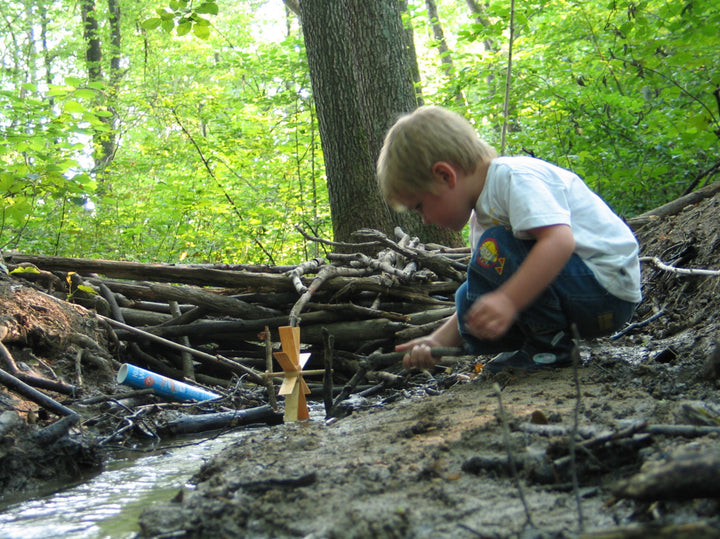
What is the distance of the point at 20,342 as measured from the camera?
11.1 ft

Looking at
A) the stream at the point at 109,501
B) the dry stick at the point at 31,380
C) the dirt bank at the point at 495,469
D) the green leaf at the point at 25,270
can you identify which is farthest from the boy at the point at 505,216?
the green leaf at the point at 25,270

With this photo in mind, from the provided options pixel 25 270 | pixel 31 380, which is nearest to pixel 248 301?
pixel 25 270

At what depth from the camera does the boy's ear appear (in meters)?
2.47

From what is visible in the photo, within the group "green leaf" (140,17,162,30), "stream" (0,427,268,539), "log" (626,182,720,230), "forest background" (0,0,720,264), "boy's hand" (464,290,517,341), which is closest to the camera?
"stream" (0,427,268,539)

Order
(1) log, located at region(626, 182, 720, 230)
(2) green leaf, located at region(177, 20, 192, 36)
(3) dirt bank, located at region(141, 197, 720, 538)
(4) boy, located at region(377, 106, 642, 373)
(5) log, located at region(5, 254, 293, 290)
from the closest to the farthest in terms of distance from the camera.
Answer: (3) dirt bank, located at region(141, 197, 720, 538)
(4) boy, located at region(377, 106, 642, 373)
(5) log, located at region(5, 254, 293, 290)
(1) log, located at region(626, 182, 720, 230)
(2) green leaf, located at region(177, 20, 192, 36)

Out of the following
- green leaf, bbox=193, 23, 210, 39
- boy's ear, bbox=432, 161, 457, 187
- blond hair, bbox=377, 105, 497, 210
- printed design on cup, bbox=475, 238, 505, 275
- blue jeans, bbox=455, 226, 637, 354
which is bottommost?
blue jeans, bbox=455, 226, 637, 354

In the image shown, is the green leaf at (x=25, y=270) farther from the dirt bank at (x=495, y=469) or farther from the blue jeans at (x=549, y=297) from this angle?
the blue jeans at (x=549, y=297)

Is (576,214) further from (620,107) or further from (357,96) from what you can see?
(620,107)

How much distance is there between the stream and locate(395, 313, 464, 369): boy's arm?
92cm

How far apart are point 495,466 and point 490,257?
1.26 m

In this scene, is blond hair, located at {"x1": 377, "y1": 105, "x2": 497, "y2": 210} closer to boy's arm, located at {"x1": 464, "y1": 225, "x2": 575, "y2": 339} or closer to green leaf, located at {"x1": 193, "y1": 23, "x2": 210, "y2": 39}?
boy's arm, located at {"x1": 464, "y1": 225, "x2": 575, "y2": 339}

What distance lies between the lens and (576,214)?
249cm

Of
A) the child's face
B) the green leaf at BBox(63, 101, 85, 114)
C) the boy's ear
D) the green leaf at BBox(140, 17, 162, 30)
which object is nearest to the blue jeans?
the child's face

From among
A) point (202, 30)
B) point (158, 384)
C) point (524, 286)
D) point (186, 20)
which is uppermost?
point (186, 20)
